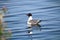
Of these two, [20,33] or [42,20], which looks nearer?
[20,33]

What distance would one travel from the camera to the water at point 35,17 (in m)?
9.20

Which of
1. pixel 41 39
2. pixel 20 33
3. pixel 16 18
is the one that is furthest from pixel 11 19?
pixel 41 39

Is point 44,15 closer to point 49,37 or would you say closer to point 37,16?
point 37,16

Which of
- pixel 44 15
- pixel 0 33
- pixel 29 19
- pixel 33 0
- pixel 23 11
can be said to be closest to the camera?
pixel 0 33

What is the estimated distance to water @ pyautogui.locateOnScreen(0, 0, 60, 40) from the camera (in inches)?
362

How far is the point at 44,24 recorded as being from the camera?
10.5 meters

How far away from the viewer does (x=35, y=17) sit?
1153 centimetres

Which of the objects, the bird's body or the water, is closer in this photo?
the water

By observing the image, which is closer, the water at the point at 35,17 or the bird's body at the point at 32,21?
the water at the point at 35,17

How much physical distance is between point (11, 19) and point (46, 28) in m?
1.71

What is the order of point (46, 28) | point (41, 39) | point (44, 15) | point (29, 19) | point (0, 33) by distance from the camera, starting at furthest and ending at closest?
point (44, 15) < point (29, 19) < point (46, 28) < point (41, 39) < point (0, 33)

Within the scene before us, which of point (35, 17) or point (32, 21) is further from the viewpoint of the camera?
point (35, 17)

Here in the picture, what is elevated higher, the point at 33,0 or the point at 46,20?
the point at 33,0

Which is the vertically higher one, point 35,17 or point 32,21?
point 35,17
